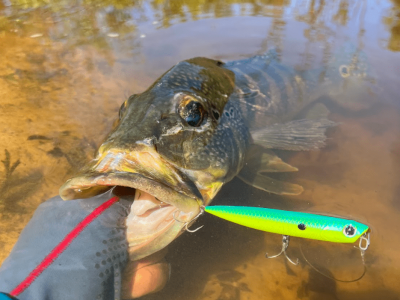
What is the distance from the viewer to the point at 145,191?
1643 mm

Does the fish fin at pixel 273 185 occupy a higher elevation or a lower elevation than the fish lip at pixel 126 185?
lower

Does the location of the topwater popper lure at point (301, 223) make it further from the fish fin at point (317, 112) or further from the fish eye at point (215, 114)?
the fish fin at point (317, 112)

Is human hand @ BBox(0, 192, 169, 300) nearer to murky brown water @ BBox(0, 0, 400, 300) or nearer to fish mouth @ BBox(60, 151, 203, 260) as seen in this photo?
fish mouth @ BBox(60, 151, 203, 260)

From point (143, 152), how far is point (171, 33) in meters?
4.50

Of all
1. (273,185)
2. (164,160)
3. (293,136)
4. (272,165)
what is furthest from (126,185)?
(293,136)

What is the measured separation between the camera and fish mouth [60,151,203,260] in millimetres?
1652

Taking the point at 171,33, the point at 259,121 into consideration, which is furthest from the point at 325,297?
the point at 171,33

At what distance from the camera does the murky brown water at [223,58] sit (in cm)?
233

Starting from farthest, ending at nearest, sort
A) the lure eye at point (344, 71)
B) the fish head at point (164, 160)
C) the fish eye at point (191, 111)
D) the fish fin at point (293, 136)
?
1. the lure eye at point (344, 71)
2. the fish fin at point (293, 136)
3. the fish eye at point (191, 111)
4. the fish head at point (164, 160)

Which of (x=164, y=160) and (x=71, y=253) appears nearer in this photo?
(x=71, y=253)

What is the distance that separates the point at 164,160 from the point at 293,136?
5.93 ft

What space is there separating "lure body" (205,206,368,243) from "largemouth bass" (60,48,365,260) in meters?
0.27

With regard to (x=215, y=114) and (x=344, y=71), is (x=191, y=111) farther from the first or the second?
(x=344, y=71)

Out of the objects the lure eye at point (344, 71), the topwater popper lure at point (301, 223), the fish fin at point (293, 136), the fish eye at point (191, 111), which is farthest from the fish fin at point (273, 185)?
the lure eye at point (344, 71)
